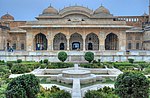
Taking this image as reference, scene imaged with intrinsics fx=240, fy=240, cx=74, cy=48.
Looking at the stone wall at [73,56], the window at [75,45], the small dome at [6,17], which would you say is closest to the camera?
the stone wall at [73,56]

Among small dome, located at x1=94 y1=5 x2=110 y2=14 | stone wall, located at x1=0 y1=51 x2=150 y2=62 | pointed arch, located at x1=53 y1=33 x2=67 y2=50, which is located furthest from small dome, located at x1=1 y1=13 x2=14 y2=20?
stone wall, located at x1=0 y1=51 x2=150 y2=62

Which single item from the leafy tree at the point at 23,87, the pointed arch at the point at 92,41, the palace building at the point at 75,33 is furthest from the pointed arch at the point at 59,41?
the leafy tree at the point at 23,87

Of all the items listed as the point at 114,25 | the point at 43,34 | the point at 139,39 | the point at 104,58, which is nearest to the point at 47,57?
the point at 104,58

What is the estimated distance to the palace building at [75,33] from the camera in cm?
2716

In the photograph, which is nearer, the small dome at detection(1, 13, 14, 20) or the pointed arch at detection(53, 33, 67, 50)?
the pointed arch at detection(53, 33, 67, 50)

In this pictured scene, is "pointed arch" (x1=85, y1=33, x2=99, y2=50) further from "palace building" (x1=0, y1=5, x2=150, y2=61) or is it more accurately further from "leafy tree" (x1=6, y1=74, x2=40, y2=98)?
"leafy tree" (x1=6, y1=74, x2=40, y2=98)

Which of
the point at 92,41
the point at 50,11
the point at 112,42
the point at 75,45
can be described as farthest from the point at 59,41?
the point at 112,42

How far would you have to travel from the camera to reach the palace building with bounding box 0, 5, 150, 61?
89.1 ft

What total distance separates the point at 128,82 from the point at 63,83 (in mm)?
6141

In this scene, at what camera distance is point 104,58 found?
22.4 metres

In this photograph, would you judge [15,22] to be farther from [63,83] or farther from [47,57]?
[63,83]

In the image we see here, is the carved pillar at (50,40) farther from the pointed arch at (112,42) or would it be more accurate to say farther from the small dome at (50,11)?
the pointed arch at (112,42)

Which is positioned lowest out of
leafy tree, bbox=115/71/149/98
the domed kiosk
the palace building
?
leafy tree, bbox=115/71/149/98

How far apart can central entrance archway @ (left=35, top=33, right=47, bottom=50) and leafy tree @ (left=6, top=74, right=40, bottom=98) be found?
76.6ft
